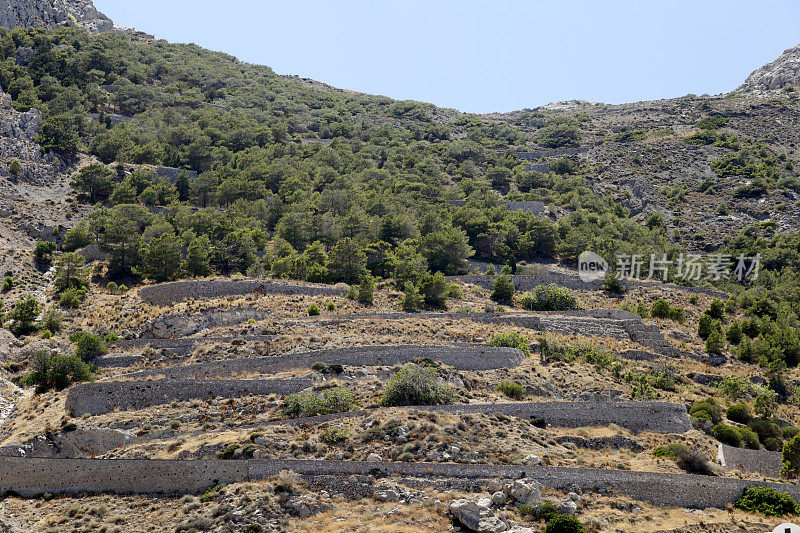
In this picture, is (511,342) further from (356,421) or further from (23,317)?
(23,317)

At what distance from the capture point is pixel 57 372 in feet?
149

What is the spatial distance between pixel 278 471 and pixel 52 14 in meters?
138

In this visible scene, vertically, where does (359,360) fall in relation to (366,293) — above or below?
below

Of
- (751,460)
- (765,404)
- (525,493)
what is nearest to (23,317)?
(525,493)

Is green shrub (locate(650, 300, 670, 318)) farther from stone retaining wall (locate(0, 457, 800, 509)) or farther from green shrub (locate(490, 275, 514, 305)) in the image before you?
stone retaining wall (locate(0, 457, 800, 509))

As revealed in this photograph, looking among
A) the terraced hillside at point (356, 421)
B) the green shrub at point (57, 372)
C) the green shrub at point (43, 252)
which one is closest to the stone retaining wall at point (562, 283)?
the terraced hillside at point (356, 421)

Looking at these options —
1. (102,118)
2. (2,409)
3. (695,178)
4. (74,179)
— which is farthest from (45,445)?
(695,178)

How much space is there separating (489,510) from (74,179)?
69.2 m

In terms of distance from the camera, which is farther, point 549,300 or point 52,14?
point 52,14

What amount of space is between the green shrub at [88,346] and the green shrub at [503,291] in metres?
34.6

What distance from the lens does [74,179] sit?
8100cm

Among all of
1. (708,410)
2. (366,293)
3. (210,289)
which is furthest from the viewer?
(366,293)

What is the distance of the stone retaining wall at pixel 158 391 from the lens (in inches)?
1651

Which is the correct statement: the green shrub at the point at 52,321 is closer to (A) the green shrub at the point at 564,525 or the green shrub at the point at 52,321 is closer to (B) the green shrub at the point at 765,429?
(A) the green shrub at the point at 564,525
